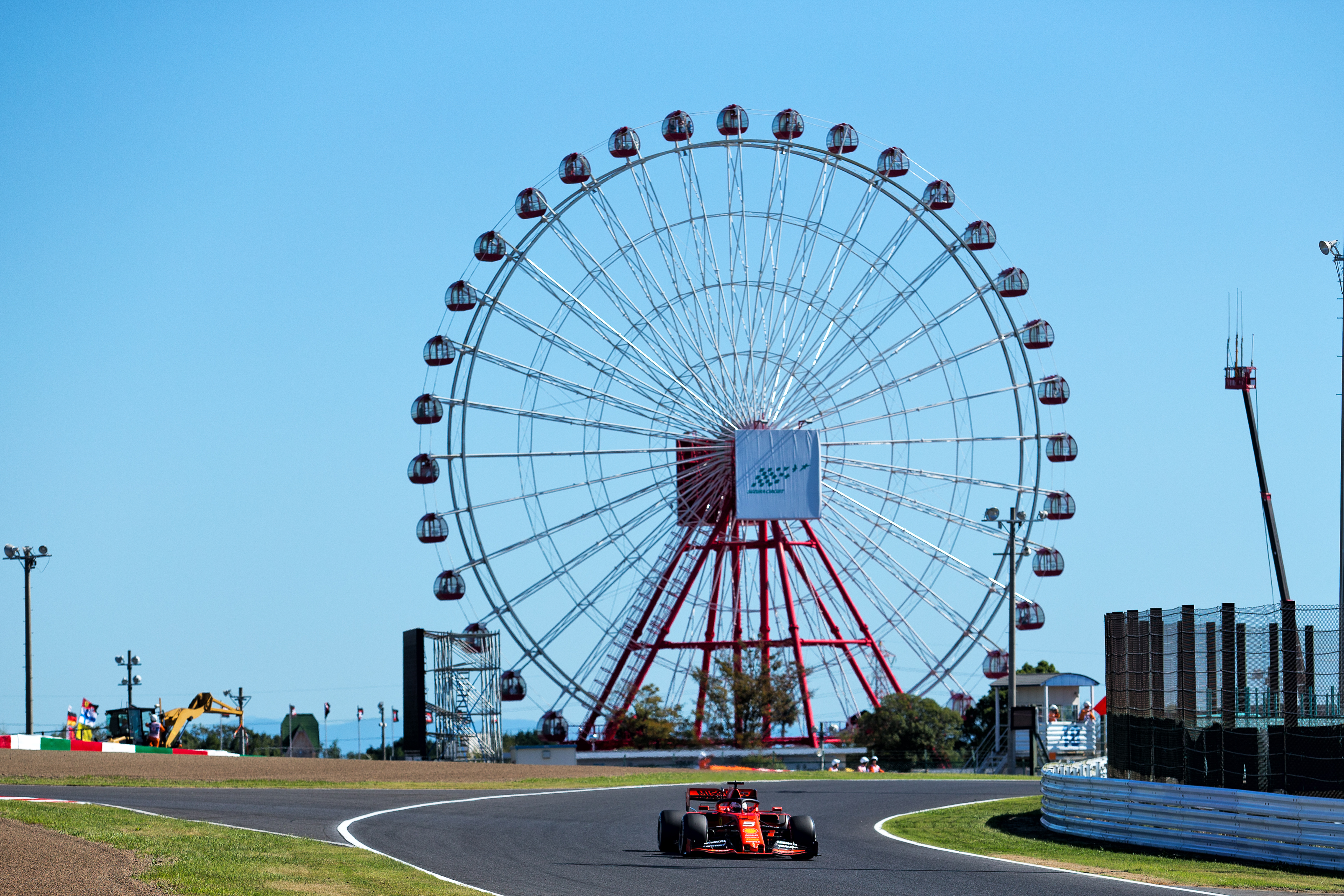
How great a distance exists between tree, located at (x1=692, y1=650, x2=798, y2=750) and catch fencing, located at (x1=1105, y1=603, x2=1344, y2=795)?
32.9 meters

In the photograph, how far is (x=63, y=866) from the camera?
1523cm

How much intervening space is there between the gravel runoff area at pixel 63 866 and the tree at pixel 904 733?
39.9 m

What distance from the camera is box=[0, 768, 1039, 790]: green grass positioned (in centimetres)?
3356

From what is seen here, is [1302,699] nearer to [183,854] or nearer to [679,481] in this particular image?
[183,854]

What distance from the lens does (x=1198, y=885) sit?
16797 mm

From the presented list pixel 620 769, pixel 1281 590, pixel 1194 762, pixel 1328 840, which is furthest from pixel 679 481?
pixel 1328 840

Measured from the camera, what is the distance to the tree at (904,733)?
55.3 meters

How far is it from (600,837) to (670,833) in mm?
2844

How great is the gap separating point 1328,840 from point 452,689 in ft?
120

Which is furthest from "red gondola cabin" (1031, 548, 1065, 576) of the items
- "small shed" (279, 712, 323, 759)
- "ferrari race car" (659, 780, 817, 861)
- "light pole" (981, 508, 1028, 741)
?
"small shed" (279, 712, 323, 759)

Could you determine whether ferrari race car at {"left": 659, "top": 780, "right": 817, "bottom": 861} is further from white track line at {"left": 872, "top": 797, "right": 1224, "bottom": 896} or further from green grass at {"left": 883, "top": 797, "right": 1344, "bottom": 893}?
green grass at {"left": 883, "top": 797, "right": 1344, "bottom": 893}

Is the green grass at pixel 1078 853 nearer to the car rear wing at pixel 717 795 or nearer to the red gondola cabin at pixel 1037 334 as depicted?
the car rear wing at pixel 717 795

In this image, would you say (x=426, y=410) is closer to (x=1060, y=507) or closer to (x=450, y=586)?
(x=450, y=586)

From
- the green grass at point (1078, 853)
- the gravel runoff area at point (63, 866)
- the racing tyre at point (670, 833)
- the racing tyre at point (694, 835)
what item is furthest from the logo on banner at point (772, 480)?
the gravel runoff area at point (63, 866)
